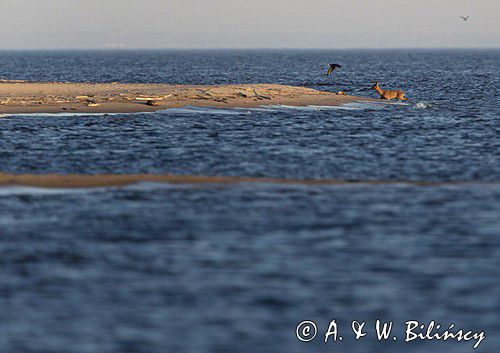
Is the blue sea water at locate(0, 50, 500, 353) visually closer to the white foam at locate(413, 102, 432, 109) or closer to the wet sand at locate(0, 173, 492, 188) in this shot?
the wet sand at locate(0, 173, 492, 188)

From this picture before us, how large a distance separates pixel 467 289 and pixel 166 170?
45.4ft

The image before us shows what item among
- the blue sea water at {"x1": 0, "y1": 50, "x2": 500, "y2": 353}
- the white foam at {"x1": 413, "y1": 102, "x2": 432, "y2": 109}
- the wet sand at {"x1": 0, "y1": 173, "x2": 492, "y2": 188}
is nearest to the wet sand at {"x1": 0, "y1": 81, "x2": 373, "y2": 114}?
the white foam at {"x1": 413, "y1": 102, "x2": 432, "y2": 109}

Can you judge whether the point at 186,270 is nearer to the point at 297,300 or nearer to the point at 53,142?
the point at 297,300

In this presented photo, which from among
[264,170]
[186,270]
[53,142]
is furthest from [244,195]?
[53,142]

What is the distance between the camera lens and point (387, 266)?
49.2ft

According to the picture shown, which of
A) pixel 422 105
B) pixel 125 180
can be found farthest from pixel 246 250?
pixel 422 105

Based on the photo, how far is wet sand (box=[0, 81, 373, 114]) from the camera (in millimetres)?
47656

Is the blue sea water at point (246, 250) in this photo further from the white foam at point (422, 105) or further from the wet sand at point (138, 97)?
the white foam at point (422, 105)

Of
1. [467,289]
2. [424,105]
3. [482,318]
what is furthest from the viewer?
[424,105]

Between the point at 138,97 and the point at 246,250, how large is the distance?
36.8 meters

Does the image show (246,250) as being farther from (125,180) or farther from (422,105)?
(422,105)

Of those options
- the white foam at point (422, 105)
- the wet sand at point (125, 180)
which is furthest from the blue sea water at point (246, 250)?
the white foam at point (422, 105)

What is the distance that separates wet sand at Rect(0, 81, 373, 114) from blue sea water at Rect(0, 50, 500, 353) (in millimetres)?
15918

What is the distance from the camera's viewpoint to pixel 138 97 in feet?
170
